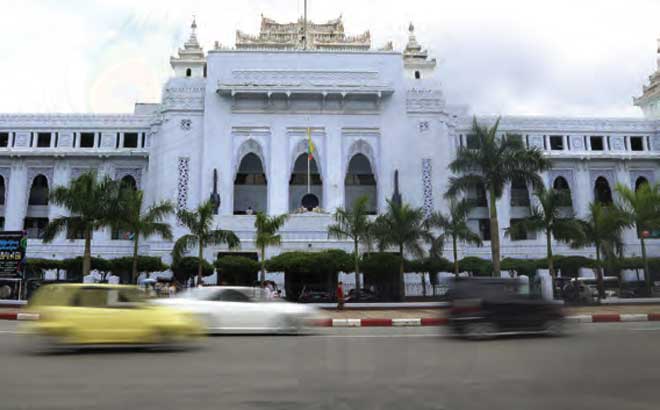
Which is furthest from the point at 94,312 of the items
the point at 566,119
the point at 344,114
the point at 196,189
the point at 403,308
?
the point at 566,119

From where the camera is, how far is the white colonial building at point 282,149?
3778cm

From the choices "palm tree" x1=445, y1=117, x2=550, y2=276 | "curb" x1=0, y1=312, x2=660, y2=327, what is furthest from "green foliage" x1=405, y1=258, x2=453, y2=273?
"curb" x1=0, y1=312, x2=660, y2=327

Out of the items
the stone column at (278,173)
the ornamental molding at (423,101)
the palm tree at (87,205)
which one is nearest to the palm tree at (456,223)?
the stone column at (278,173)

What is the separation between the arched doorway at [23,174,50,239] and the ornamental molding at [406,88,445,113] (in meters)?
28.6

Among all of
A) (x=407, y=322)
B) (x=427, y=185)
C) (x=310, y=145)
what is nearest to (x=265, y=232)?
(x=407, y=322)

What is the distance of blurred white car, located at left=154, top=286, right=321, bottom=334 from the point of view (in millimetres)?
11438

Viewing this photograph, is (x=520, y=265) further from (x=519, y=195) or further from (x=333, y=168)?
(x=519, y=195)

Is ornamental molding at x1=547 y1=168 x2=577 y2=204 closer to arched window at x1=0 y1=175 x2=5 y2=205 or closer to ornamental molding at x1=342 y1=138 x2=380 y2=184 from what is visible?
ornamental molding at x1=342 y1=138 x2=380 y2=184

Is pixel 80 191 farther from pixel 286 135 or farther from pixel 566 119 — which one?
pixel 566 119

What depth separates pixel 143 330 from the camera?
28.3 ft

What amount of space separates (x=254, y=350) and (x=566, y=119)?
142 ft

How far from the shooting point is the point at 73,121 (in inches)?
1716

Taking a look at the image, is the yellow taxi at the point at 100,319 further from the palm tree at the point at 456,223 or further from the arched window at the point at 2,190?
the arched window at the point at 2,190

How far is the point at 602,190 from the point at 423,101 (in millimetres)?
17856
